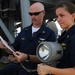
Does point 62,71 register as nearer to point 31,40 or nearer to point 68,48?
point 68,48

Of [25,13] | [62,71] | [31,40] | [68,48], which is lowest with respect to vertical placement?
[25,13]

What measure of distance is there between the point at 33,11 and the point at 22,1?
9.17 feet

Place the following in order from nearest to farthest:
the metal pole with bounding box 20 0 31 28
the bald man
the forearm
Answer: the forearm < the bald man < the metal pole with bounding box 20 0 31 28

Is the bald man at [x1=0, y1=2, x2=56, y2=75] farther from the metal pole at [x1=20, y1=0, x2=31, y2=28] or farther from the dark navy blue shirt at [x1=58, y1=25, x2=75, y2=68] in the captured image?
the metal pole at [x1=20, y1=0, x2=31, y2=28]

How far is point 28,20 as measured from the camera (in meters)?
5.26

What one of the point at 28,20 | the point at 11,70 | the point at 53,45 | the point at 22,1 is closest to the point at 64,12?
the point at 53,45

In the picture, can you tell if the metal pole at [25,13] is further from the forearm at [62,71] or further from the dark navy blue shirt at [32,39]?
the forearm at [62,71]

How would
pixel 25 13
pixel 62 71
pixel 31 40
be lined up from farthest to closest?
pixel 25 13 → pixel 31 40 → pixel 62 71

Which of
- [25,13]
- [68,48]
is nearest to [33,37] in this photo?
[68,48]

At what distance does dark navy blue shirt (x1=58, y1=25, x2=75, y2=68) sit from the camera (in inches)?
68.4

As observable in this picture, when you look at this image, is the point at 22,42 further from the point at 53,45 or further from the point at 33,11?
the point at 53,45

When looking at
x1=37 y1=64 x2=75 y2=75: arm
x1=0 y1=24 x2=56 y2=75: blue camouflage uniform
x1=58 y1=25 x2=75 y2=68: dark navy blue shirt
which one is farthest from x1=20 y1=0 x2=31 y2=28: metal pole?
x1=37 y1=64 x2=75 y2=75: arm

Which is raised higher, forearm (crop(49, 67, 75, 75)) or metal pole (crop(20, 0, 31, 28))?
forearm (crop(49, 67, 75, 75))

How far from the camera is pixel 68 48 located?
1.79 m
